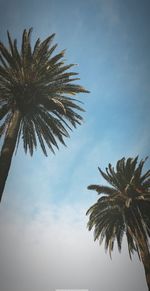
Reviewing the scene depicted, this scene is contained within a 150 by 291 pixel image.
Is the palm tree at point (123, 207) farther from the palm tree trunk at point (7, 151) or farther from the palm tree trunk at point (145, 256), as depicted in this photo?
the palm tree trunk at point (7, 151)

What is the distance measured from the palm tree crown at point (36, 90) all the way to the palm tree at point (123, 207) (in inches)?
264

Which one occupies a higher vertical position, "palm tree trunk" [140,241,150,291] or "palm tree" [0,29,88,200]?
"palm tree" [0,29,88,200]

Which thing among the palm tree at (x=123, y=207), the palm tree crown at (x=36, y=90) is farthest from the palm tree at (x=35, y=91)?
the palm tree at (x=123, y=207)

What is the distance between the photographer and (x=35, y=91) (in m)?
11.8

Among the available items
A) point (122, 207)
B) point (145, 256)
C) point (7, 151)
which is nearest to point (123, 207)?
point (122, 207)

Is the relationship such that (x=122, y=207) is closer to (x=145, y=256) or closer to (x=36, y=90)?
(x=145, y=256)

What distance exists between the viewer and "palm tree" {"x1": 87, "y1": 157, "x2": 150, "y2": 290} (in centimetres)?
1575

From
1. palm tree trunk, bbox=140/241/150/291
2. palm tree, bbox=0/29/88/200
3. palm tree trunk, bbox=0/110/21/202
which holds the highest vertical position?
palm tree, bbox=0/29/88/200

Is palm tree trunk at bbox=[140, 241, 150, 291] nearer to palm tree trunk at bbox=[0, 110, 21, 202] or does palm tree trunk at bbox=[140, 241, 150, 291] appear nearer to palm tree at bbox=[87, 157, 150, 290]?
palm tree at bbox=[87, 157, 150, 290]

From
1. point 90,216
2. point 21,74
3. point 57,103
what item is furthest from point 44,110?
point 90,216

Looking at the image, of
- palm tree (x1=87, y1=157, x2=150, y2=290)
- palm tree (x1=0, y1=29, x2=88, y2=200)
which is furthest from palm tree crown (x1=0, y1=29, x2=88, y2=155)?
palm tree (x1=87, y1=157, x2=150, y2=290)

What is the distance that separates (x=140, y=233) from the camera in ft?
49.7

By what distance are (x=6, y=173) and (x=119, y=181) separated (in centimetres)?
1140

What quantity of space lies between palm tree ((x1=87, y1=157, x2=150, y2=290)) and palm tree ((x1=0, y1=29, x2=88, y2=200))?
6740 mm
